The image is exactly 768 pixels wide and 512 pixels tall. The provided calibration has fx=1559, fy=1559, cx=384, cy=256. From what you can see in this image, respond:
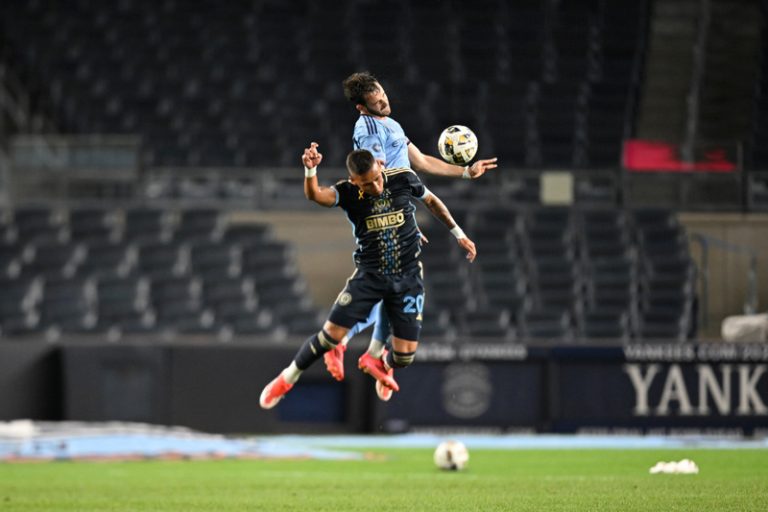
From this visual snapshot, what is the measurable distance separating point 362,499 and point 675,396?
280 inches

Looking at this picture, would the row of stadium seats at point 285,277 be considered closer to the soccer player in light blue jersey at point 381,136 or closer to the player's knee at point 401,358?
the player's knee at point 401,358

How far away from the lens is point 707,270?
1927cm

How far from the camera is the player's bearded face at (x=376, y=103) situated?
9.30m

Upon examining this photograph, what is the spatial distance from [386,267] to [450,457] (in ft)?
15.8

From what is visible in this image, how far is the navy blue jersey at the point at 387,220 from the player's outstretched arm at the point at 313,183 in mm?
164

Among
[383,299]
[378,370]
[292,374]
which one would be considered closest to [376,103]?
[383,299]

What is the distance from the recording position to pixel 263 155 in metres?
22.6

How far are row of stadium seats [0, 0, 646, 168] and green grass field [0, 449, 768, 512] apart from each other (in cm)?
735

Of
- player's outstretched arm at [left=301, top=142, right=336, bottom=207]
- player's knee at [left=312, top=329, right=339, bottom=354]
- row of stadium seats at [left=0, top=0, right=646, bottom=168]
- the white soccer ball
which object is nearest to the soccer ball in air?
player's outstretched arm at [left=301, top=142, right=336, bottom=207]

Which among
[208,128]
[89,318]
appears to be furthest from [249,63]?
[89,318]

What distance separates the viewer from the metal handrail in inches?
727

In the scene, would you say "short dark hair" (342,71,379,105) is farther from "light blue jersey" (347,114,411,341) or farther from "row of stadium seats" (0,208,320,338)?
"row of stadium seats" (0,208,320,338)

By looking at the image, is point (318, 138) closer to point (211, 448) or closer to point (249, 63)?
point (249, 63)

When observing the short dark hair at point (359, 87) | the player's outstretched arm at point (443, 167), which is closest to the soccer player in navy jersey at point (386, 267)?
the player's outstretched arm at point (443, 167)
